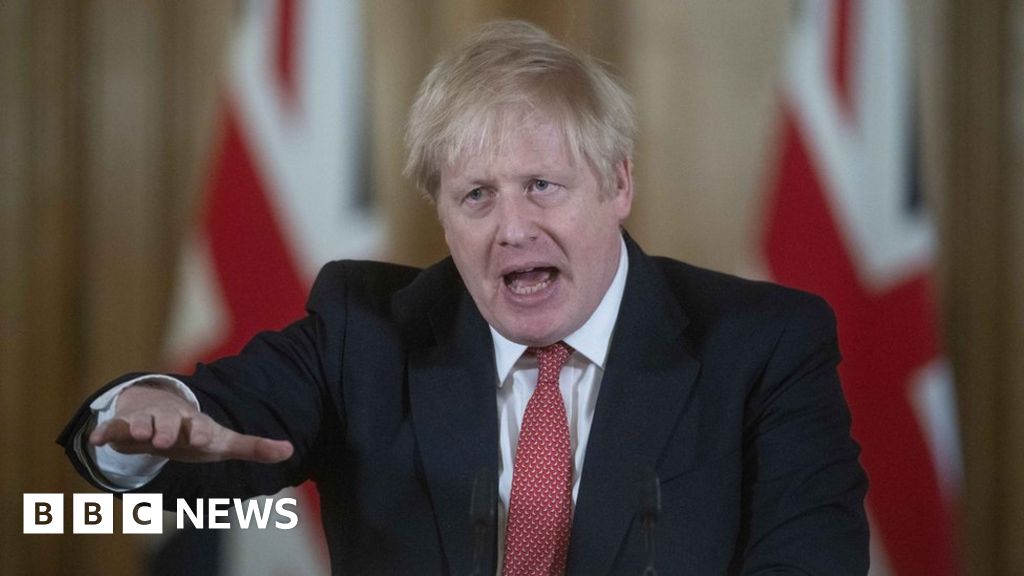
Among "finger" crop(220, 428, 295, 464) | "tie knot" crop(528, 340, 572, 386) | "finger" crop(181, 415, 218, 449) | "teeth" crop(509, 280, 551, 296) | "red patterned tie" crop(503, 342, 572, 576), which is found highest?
"teeth" crop(509, 280, 551, 296)

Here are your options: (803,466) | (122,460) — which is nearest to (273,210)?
(122,460)

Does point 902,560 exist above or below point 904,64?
below

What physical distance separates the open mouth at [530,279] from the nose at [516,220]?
2.3 inches

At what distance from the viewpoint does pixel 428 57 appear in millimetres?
2430

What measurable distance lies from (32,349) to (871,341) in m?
1.67

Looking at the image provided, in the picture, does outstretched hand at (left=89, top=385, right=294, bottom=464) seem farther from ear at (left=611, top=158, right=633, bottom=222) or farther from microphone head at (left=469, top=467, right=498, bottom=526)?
ear at (left=611, top=158, right=633, bottom=222)

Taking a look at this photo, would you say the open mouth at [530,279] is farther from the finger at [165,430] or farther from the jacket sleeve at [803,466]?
the finger at [165,430]

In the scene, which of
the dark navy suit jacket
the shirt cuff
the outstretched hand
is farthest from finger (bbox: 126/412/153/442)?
the dark navy suit jacket

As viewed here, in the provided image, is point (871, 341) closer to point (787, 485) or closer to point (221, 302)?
point (787, 485)

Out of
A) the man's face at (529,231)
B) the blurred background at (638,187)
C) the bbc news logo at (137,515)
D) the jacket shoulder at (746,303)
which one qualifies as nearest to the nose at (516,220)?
the man's face at (529,231)

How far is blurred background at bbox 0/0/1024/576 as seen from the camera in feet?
7.94

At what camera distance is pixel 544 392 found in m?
1.58

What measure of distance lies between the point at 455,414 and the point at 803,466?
0.45 m

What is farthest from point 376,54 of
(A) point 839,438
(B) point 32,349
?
(A) point 839,438
